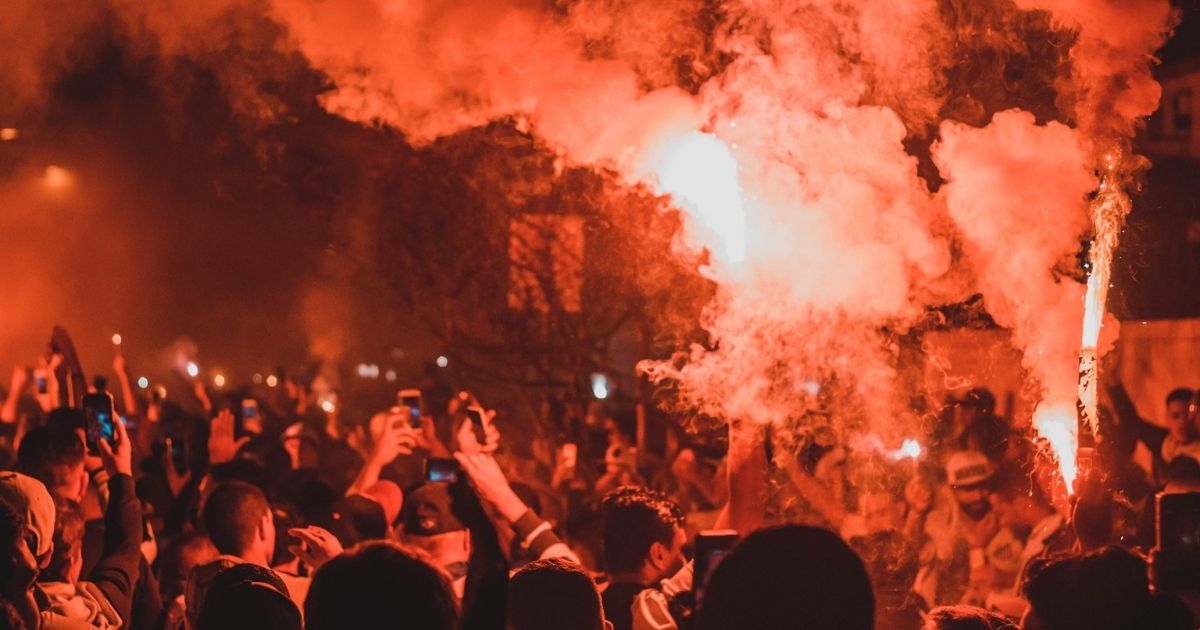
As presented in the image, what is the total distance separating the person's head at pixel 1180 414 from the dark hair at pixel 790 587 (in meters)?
6.53

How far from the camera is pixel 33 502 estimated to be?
395 cm

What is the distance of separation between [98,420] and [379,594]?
2.97m

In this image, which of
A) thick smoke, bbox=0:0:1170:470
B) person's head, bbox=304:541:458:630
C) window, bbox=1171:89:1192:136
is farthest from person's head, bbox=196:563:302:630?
window, bbox=1171:89:1192:136

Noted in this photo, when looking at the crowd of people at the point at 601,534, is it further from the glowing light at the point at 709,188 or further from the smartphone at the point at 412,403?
the glowing light at the point at 709,188

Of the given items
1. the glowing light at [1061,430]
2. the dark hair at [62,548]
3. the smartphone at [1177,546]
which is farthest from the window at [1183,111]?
the dark hair at [62,548]

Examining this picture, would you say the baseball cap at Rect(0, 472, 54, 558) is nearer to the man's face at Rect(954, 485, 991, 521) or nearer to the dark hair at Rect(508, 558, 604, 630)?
the dark hair at Rect(508, 558, 604, 630)

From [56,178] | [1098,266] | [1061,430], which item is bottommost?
[1061,430]

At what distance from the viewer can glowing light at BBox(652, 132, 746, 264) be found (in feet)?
20.3

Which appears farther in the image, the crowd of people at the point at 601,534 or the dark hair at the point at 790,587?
the crowd of people at the point at 601,534

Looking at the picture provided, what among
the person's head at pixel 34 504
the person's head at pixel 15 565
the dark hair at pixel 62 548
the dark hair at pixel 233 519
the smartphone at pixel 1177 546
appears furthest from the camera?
the dark hair at pixel 233 519

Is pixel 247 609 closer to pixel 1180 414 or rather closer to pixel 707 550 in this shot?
pixel 707 550

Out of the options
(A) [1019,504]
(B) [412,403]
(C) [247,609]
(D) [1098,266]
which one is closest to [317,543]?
(C) [247,609]

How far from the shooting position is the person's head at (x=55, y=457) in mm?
4957

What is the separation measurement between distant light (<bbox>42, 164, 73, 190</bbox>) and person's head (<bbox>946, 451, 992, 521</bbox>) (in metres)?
16.4
